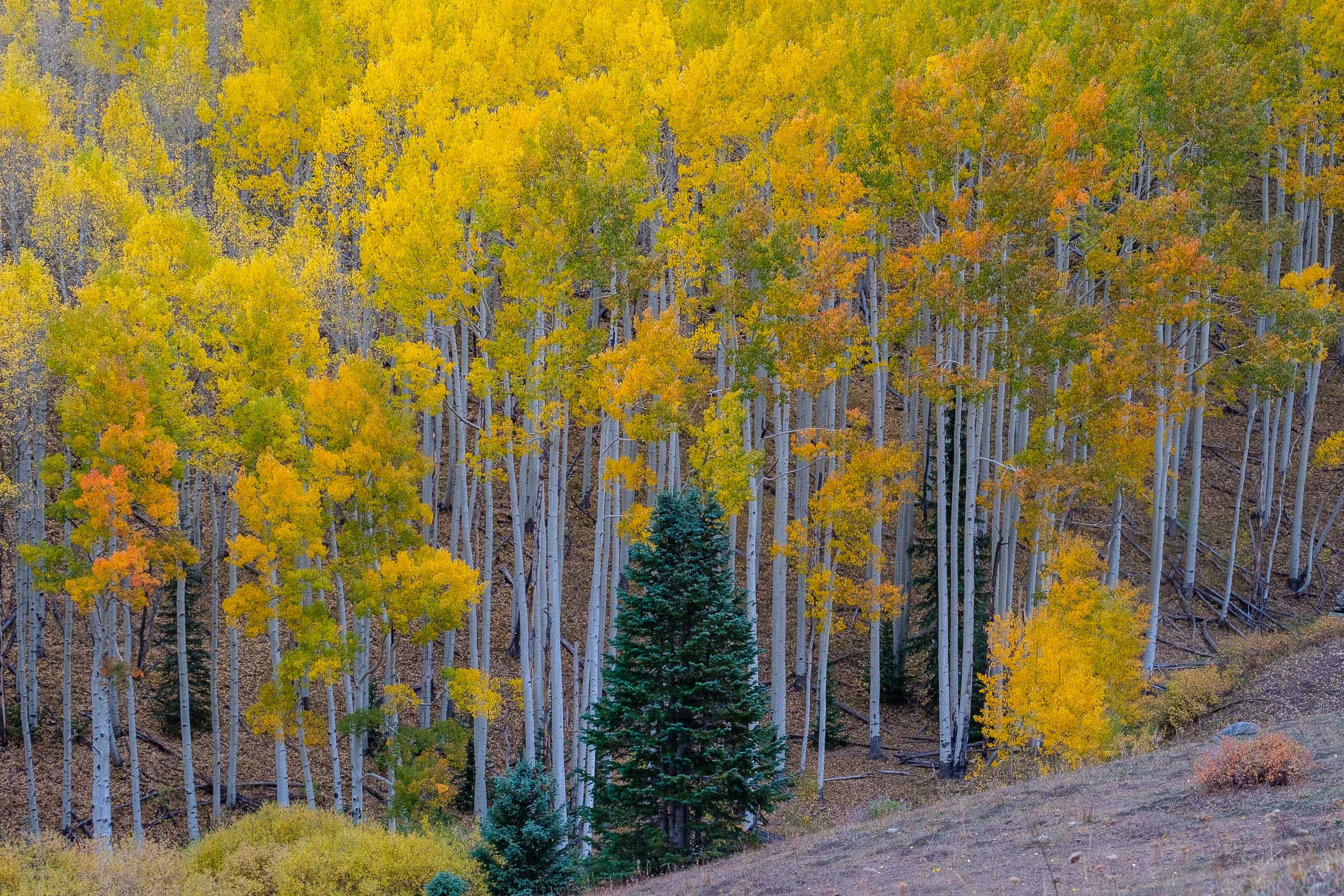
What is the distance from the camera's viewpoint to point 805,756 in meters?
23.0

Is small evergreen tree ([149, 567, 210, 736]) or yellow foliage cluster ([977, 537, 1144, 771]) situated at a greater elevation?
yellow foliage cluster ([977, 537, 1144, 771])

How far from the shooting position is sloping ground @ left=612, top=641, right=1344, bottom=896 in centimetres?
930

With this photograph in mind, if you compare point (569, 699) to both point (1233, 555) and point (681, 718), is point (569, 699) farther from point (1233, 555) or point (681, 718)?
point (1233, 555)

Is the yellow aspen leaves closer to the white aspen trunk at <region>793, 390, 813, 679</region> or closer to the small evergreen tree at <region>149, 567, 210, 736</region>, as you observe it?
the small evergreen tree at <region>149, 567, 210, 736</region>

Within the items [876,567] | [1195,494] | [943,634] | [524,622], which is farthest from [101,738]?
[1195,494]

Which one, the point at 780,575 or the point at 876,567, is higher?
the point at 780,575

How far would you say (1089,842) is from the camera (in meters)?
11.1

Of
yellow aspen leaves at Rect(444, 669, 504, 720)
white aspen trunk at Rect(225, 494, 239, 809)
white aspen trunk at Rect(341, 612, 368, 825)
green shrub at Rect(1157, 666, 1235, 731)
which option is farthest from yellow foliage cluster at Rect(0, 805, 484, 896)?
green shrub at Rect(1157, 666, 1235, 731)

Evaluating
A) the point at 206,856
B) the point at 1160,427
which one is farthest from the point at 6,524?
the point at 1160,427

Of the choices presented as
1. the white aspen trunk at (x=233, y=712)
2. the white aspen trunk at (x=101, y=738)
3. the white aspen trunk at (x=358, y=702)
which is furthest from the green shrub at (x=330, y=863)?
the white aspen trunk at (x=233, y=712)

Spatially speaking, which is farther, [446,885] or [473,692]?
[473,692]

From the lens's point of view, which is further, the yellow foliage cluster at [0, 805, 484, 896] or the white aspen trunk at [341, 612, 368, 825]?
the white aspen trunk at [341, 612, 368, 825]

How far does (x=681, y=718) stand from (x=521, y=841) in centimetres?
278

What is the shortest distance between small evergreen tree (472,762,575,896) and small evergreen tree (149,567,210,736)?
1043 cm
